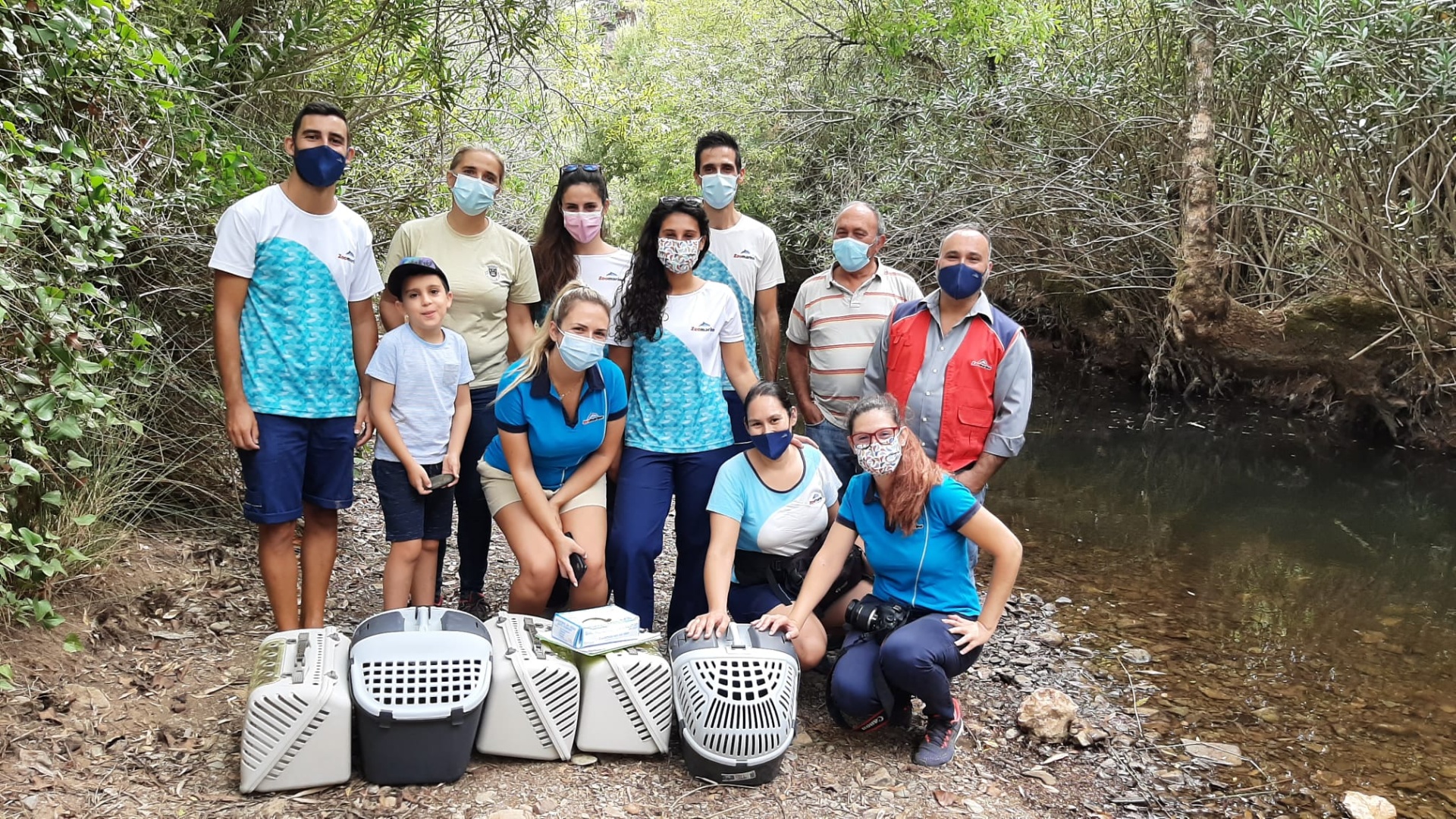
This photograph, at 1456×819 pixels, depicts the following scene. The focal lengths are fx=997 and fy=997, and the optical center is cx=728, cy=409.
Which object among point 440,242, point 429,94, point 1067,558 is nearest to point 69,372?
point 440,242

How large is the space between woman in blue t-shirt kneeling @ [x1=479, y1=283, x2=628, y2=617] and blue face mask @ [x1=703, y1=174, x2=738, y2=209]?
0.89m

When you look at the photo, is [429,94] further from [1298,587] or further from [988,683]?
[1298,587]

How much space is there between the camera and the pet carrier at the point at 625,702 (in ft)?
10.2

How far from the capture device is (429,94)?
626cm

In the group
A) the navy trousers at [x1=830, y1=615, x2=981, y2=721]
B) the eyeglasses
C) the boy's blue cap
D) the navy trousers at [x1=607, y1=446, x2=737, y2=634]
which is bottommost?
the navy trousers at [x1=830, y1=615, x2=981, y2=721]

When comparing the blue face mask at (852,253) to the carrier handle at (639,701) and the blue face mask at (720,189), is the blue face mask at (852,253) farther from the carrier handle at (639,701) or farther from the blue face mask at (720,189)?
the carrier handle at (639,701)

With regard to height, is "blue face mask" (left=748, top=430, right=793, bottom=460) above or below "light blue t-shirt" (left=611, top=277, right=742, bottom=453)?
below

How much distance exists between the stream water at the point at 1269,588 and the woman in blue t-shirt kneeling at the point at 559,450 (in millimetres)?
2460

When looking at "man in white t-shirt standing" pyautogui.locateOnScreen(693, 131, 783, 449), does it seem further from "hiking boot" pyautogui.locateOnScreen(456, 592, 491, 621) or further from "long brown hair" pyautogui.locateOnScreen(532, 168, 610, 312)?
"hiking boot" pyautogui.locateOnScreen(456, 592, 491, 621)

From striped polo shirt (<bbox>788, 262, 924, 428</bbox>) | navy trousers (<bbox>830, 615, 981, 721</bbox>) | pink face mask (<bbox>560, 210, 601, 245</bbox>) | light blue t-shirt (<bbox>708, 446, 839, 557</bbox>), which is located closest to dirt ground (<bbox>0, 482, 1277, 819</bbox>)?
navy trousers (<bbox>830, 615, 981, 721</bbox>)

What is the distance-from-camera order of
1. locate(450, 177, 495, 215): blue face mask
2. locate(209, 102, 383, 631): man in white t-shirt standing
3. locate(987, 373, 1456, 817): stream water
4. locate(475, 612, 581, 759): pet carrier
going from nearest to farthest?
locate(475, 612, 581, 759): pet carrier, locate(209, 102, 383, 631): man in white t-shirt standing, locate(450, 177, 495, 215): blue face mask, locate(987, 373, 1456, 817): stream water

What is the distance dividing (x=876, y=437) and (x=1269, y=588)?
388 cm

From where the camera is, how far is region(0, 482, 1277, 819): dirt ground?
287 cm

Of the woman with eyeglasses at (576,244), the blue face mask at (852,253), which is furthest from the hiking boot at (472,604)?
the blue face mask at (852,253)
